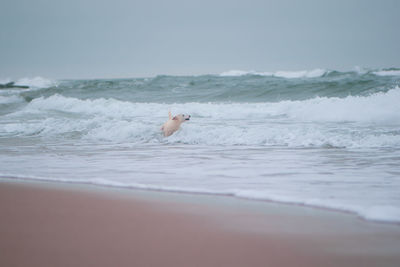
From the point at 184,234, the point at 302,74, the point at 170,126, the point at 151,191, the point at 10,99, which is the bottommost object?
the point at 184,234

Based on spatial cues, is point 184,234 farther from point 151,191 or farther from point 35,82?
point 35,82

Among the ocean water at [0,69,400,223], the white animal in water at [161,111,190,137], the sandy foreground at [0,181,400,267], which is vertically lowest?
the sandy foreground at [0,181,400,267]

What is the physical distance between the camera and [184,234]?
8.67 ft

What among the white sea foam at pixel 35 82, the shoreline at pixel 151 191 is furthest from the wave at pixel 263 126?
the white sea foam at pixel 35 82

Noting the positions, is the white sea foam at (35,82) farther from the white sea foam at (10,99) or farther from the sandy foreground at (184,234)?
the sandy foreground at (184,234)

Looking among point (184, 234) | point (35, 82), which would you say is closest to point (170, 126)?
point (184, 234)

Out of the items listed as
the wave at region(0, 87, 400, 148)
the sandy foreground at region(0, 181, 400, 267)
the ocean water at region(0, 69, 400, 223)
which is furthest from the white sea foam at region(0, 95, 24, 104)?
the sandy foreground at region(0, 181, 400, 267)

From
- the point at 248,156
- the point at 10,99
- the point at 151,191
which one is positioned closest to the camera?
the point at 151,191

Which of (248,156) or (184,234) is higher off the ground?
(248,156)

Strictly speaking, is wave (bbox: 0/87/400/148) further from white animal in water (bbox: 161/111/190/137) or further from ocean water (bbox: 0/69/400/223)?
white animal in water (bbox: 161/111/190/137)

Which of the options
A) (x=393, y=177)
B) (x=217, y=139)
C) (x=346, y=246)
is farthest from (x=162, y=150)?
(x=346, y=246)

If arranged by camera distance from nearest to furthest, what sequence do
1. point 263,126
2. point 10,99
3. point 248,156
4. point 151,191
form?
point 151,191
point 248,156
point 263,126
point 10,99

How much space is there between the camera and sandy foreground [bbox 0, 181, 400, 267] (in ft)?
7.38

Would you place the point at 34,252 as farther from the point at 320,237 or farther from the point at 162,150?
the point at 162,150
